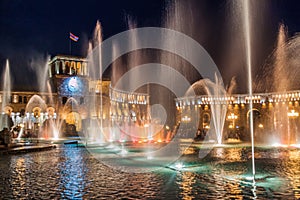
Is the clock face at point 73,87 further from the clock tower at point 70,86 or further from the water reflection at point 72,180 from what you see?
the water reflection at point 72,180

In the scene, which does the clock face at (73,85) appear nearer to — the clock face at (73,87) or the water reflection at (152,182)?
the clock face at (73,87)

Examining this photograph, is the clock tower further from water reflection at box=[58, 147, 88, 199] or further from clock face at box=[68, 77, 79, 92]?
water reflection at box=[58, 147, 88, 199]

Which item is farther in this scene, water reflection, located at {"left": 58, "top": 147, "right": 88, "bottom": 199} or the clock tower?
the clock tower

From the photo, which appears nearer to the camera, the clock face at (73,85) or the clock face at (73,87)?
the clock face at (73,87)

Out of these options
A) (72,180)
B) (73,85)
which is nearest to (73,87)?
(73,85)

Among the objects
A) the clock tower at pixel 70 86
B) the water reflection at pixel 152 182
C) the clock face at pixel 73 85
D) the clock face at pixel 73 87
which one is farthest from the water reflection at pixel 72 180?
the clock face at pixel 73 85

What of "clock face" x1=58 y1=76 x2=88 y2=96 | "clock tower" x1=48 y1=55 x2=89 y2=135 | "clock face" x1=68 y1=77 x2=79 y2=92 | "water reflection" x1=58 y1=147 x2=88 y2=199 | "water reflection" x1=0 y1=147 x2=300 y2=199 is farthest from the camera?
"clock face" x1=68 y1=77 x2=79 y2=92

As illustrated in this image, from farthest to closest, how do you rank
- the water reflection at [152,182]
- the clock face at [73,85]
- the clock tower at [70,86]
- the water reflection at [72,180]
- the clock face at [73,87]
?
the clock face at [73,85] → the clock face at [73,87] → the clock tower at [70,86] → the water reflection at [72,180] → the water reflection at [152,182]

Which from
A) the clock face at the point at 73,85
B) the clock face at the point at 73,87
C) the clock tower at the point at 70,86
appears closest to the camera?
the clock tower at the point at 70,86

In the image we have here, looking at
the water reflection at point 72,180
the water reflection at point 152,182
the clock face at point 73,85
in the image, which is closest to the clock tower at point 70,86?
the clock face at point 73,85

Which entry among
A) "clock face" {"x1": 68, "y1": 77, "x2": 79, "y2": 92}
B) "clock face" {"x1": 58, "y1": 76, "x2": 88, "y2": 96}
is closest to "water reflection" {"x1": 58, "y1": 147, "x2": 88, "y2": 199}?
"clock face" {"x1": 58, "y1": 76, "x2": 88, "y2": 96}

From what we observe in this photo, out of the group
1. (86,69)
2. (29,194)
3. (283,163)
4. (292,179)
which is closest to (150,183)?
(29,194)

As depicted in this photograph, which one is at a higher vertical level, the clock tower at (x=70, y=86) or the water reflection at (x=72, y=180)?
the clock tower at (x=70, y=86)

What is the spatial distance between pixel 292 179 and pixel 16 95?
70602mm
